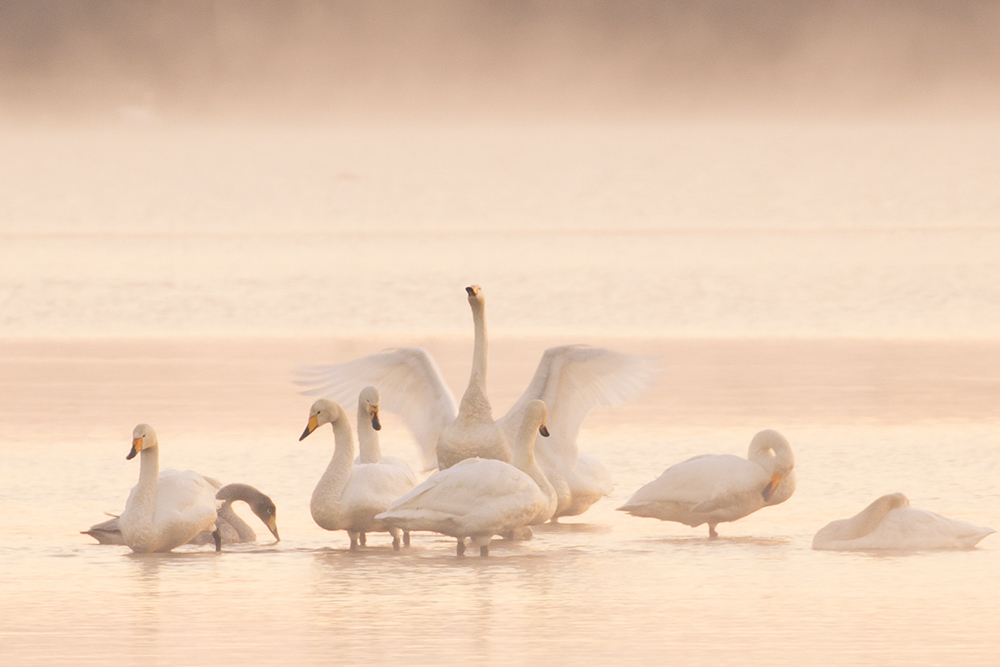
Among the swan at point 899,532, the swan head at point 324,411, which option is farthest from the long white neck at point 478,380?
the swan at point 899,532

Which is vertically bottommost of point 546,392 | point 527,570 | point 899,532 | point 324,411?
point 527,570

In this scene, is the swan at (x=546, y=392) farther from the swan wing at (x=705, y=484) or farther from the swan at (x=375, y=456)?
the swan wing at (x=705, y=484)

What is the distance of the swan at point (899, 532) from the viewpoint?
332 inches

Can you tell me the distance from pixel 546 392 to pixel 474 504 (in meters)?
1.63

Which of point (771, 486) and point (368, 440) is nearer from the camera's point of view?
point (771, 486)

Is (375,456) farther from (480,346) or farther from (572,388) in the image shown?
(572,388)

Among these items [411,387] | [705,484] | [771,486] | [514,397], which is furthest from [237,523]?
[514,397]

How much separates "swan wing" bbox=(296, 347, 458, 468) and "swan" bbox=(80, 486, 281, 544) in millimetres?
1253

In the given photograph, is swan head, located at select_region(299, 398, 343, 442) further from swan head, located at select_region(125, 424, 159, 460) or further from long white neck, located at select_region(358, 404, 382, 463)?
swan head, located at select_region(125, 424, 159, 460)

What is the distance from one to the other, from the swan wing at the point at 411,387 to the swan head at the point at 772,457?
1667 mm

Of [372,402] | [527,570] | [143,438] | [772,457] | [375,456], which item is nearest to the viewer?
[527,570]

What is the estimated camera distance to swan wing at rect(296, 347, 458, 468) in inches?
402

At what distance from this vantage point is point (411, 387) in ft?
33.9

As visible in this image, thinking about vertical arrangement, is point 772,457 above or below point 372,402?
below
